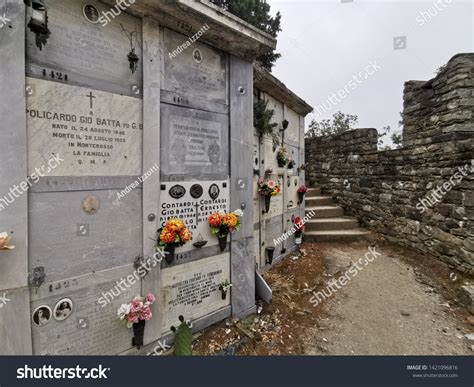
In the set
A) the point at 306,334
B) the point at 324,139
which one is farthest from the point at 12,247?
the point at 324,139

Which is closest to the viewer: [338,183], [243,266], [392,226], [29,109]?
[29,109]

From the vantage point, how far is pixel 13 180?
175cm

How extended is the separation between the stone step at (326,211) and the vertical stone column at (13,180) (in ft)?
20.4

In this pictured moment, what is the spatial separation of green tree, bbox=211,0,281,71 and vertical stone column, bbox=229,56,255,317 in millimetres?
6666

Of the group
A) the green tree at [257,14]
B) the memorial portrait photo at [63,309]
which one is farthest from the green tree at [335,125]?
the memorial portrait photo at [63,309]

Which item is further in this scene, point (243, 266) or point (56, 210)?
point (243, 266)

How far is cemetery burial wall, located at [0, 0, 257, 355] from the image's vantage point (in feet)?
6.01

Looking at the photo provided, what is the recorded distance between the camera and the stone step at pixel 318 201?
7.25 m

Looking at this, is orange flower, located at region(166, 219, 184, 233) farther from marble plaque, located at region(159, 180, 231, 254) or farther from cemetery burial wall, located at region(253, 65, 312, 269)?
cemetery burial wall, located at region(253, 65, 312, 269)
